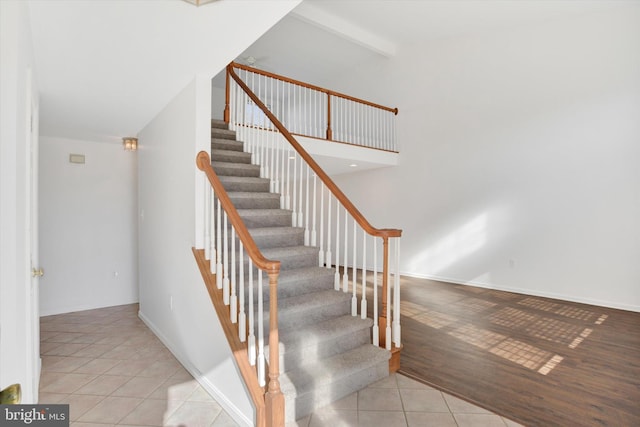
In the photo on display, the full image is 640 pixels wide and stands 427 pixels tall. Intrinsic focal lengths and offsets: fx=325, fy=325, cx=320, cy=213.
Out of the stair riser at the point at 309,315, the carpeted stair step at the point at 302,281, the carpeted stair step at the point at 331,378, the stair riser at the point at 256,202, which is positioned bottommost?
the carpeted stair step at the point at 331,378

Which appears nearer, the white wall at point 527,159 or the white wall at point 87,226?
the white wall at point 527,159

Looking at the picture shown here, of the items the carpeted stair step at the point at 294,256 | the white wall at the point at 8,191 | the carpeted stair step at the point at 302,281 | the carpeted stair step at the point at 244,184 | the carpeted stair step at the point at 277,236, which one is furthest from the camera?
the carpeted stair step at the point at 244,184

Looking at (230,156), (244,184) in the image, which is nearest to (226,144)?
(230,156)

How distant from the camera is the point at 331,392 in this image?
221 cm

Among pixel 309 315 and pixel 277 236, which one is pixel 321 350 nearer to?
pixel 309 315

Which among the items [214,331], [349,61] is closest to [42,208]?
[214,331]

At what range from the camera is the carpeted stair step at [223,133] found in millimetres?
4325

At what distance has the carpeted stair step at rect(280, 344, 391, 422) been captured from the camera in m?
2.05

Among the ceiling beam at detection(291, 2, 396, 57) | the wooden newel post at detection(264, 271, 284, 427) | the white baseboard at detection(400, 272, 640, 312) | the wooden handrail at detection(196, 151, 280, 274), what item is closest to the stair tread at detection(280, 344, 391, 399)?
the wooden newel post at detection(264, 271, 284, 427)

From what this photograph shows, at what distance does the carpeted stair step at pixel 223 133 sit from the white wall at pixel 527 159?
360cm

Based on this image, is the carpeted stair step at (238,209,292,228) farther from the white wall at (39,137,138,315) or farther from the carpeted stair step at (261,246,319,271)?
the white wall at (39,137,138,315)

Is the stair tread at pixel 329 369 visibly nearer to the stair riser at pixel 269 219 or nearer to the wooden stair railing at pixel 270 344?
the wooden stair railing at pixel 270 344

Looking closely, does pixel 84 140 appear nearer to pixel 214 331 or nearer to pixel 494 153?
pixel 214 331

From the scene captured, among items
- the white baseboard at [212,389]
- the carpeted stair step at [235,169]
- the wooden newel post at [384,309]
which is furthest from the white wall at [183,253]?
the wooden newel post at [384,309]
